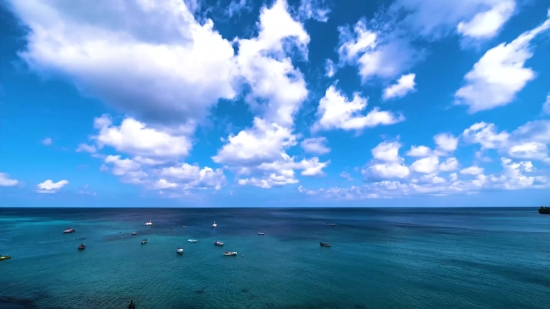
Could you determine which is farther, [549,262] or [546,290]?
[549,262]

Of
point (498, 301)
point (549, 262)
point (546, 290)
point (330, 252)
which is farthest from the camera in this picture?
point (330, 252)

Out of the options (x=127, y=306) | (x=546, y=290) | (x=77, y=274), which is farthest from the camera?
(x=77, y=274)

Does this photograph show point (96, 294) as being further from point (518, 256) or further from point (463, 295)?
point (518, 256)

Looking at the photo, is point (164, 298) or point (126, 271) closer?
point (164, 298)

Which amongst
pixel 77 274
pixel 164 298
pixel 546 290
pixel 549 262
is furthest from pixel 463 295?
pixel 77 274

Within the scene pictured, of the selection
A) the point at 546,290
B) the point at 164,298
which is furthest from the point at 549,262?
the point at 164,298

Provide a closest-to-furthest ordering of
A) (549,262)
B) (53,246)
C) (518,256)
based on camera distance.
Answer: (549,262) → (518,256) → (53,246)

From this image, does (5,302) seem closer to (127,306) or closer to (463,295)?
(127,306)
